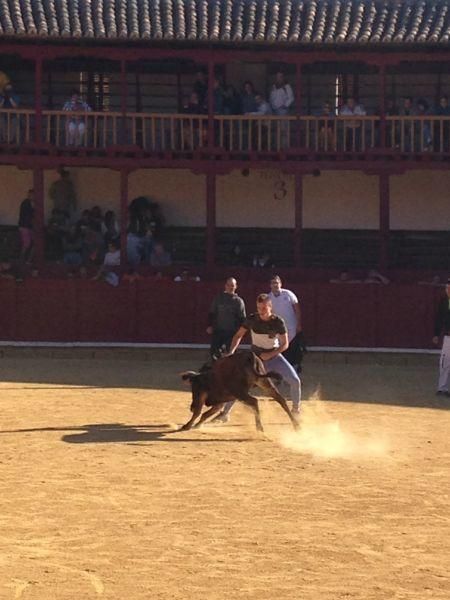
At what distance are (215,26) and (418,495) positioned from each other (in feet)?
58.7

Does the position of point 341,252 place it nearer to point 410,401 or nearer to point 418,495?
point 410,401

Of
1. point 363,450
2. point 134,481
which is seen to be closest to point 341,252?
point 363,450

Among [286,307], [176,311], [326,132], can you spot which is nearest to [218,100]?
[326,132]

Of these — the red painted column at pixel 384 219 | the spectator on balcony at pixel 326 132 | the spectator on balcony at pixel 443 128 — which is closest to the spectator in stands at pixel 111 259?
the spectator on balcony at pixel 326 132

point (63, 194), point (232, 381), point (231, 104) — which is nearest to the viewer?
point (232, 381)

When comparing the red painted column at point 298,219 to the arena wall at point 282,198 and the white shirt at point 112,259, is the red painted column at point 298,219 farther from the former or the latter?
the white shirt at point 112,259

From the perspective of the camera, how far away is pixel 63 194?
104 feet

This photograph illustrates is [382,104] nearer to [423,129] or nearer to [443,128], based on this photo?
[423,129]

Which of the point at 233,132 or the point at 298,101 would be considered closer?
the point at 298,101

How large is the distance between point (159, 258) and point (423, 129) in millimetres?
5299

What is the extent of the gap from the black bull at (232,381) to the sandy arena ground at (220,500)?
1.35 ft

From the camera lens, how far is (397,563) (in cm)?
1101

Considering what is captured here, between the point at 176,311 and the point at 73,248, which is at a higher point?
the point at 73,248

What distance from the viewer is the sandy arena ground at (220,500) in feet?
34.4
